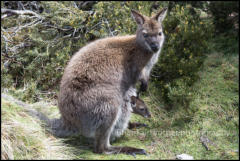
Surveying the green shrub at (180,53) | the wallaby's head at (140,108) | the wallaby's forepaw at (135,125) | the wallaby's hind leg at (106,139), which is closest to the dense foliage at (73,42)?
the green shrub at (180,53)

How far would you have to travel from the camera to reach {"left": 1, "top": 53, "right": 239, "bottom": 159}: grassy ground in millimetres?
4047

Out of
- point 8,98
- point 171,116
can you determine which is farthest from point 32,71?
point 171,116

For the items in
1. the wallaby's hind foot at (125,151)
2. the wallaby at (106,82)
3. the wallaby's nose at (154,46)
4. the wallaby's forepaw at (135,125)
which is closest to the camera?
the wallaby at (106,82)

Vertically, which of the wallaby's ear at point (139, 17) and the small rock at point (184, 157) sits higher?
the wallaby's ear at point (139, 17)

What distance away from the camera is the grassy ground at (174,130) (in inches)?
159

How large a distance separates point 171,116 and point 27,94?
3.19 meters

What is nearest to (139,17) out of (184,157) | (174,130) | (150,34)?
(150,34)

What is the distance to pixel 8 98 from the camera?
14.7 ft

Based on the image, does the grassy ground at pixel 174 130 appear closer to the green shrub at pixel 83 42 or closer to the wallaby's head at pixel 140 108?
the wallaby's head at pixel 140 108

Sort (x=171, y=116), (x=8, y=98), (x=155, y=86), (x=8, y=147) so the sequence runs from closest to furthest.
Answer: (x=8, y=147) → (x=8, y=98) → (x=171, y=116) → (x=155, y=86)

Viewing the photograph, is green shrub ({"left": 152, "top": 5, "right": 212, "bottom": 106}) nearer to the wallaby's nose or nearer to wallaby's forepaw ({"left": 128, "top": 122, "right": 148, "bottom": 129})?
wallaby's forepaw ({"left": 128, "top": 122, "right": 148, "bottom": 129})

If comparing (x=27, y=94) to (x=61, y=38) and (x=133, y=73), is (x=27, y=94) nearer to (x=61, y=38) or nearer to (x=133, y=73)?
(x=61, y=38)

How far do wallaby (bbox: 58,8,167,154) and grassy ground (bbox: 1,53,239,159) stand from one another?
1.31 ft

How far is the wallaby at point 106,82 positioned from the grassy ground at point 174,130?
401 millimetres
